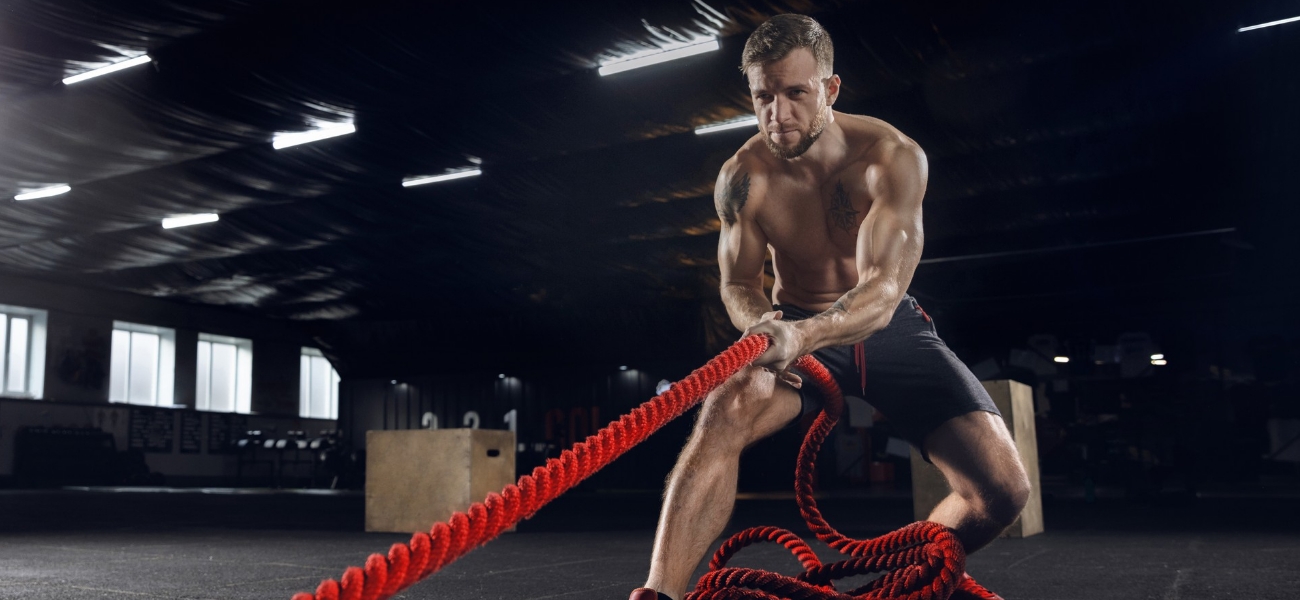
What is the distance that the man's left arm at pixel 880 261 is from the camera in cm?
165

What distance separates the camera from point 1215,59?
6891mm

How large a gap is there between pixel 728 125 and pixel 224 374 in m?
15.7

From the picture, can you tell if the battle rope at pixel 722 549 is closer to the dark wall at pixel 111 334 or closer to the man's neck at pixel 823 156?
the man's neck at pixel 823 156

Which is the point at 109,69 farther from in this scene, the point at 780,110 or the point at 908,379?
the point at 908,379

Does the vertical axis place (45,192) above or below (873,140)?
above

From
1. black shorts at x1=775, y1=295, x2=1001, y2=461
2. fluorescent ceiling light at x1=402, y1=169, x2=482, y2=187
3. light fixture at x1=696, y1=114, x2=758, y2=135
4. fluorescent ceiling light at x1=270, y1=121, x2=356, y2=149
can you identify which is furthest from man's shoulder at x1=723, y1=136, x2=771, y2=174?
fluorescent ceiling light at x1=402, y1=169, x2=482, y2=187

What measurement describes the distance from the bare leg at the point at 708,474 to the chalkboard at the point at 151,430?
19.0 m

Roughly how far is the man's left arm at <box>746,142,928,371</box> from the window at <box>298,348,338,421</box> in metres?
21.3

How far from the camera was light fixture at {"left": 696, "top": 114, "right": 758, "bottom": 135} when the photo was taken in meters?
7.99

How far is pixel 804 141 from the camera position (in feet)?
6.89

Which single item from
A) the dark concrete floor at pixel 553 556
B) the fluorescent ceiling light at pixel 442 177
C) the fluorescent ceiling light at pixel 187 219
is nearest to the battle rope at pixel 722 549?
the dark concrete floor at pixel 553 556

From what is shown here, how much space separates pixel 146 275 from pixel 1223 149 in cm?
1544

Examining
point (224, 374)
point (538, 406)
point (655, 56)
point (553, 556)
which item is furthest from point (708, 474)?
point (224, 374)

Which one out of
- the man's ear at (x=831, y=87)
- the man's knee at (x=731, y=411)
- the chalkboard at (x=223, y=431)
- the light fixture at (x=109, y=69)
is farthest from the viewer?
the chalkboard at (x=223, y=431)
